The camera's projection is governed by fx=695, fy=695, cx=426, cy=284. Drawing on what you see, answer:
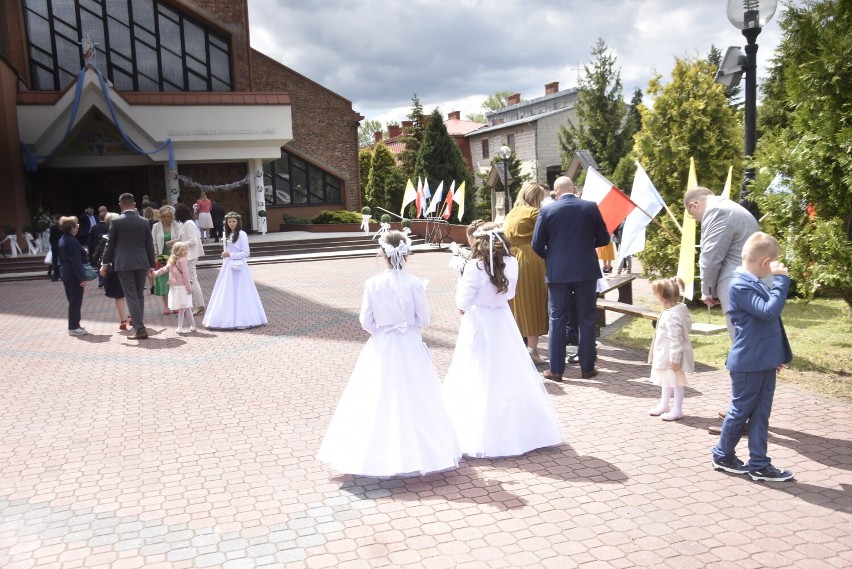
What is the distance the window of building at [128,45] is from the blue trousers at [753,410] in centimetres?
2940

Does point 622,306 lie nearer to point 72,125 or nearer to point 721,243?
point 721,243

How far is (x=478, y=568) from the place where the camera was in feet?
12.0

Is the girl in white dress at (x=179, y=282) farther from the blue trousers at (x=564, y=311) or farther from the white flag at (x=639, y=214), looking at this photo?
the white flag at (x=639, y=214)

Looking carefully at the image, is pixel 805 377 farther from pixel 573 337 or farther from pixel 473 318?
pixel 473 318

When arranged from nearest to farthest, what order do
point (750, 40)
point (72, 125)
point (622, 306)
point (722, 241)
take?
point (722, 241) < point (750, 40) < point (622, 306) < point (72, 125)

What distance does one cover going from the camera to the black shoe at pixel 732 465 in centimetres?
471

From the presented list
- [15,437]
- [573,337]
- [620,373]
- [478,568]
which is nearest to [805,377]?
[620,373]

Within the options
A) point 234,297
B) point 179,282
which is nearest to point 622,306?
point 234,297

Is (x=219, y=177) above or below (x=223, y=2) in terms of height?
below

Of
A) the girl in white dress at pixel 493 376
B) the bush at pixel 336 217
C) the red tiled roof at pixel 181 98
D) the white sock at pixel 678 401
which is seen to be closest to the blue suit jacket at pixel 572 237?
the white sock at pixel 678 401

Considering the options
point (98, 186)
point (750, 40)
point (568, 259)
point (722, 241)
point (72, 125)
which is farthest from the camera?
point (98, 186)

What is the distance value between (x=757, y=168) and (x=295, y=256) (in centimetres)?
1842

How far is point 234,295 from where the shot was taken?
11109 millimetres

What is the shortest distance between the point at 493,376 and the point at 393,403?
A: 0.86 metres
